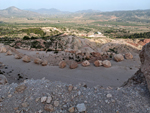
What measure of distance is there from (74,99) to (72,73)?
6.88 m

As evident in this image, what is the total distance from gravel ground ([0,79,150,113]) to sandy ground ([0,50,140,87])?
4.40 meters

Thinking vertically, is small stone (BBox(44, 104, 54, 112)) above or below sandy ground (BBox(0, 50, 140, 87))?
above

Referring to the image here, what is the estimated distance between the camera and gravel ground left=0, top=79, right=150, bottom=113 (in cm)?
511

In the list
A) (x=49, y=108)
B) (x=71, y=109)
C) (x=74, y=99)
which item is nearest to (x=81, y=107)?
(x=71, y=109)

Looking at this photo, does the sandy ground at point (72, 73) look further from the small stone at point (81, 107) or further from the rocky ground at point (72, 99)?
the small stone at point (81, 107)

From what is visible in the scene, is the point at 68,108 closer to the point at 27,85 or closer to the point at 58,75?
the point at 27,85

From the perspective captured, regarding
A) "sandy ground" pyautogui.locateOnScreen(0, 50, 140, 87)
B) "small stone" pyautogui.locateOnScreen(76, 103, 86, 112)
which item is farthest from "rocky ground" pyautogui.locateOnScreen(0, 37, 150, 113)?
"sandy ground" pyautogui.locateOnScreen(0, 50, 140, 87)

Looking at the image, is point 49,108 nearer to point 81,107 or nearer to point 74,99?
point 74,99

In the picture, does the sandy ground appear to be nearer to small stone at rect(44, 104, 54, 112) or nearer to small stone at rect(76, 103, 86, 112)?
small stone at rect(76, 103, 86, 112)

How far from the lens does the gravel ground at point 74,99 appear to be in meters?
5.11

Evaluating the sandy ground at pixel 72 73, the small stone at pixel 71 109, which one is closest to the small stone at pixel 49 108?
the small stone at pixel 71 109

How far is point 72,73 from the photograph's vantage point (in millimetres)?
12547

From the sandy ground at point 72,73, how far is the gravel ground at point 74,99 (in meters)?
4.40

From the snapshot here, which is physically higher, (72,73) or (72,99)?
(72,99)
